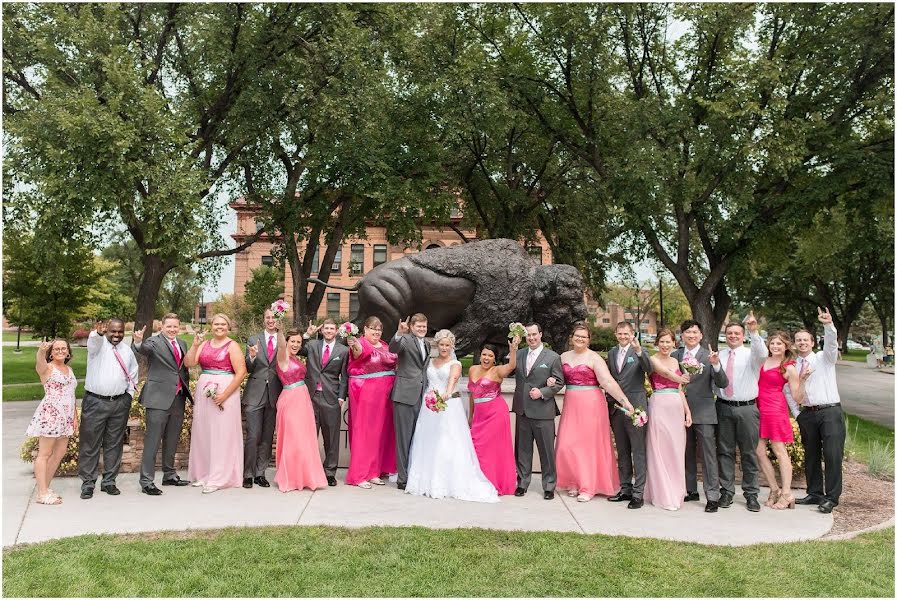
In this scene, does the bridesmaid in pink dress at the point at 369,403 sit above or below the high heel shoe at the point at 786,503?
above

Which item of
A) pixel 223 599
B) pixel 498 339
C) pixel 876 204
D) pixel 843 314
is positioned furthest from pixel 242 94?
pixel 843 314

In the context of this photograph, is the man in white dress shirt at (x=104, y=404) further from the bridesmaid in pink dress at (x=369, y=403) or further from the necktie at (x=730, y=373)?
the necktie at (x=730, y=373)

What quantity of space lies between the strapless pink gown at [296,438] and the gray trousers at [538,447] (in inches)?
82.9

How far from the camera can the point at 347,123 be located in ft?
54.0

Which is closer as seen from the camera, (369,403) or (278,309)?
(278,309)

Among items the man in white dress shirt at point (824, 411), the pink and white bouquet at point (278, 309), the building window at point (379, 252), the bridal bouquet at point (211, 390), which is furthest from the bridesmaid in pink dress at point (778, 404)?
the building window at point (379, 252)

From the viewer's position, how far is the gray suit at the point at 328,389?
7.42 metres

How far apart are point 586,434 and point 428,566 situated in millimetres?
2723

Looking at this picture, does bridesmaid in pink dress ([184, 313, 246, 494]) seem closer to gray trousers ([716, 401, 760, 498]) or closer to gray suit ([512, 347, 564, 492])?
gray suit ([512, 347, 564, 492])

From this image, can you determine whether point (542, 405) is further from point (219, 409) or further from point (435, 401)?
point (219, 409)

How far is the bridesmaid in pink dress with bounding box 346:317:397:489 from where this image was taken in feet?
24.3

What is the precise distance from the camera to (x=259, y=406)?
288 inches

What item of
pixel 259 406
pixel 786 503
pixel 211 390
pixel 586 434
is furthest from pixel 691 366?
pixel 211 390

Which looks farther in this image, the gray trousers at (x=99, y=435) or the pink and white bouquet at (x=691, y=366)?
the gray trousers at (x=99, y=435)
